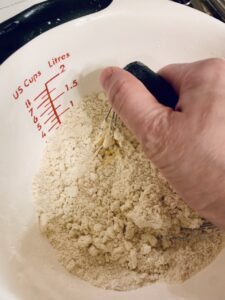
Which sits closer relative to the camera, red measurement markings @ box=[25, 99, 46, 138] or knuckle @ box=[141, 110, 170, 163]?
knuckle @ box=[141, 110, 170, 163]

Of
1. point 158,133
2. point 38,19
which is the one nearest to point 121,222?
point 158,133

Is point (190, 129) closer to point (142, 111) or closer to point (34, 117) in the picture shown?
point (142, 111)

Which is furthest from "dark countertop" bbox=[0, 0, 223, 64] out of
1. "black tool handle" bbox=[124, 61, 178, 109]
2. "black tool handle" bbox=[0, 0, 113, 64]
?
Answer: "black tool handle" bbox=[124, 61, 178, 109]

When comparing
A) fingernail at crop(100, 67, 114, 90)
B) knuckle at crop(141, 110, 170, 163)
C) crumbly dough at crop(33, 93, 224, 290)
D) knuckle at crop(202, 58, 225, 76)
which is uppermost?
fingernail at crop(100, 67, 114, 90)

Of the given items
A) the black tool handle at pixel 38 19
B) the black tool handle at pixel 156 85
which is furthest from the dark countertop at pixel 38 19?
the black tool handle at pixel 156 85

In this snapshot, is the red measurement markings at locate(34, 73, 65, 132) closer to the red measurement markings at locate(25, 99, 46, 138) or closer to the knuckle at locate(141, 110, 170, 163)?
the red measurement markings at locate(25, 99, 46, 138)

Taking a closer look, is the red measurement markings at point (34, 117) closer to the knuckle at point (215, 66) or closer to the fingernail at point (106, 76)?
the fingernail at point (106, 76)

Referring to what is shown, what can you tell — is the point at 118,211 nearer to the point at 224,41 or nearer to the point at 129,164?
the point at 129,164
